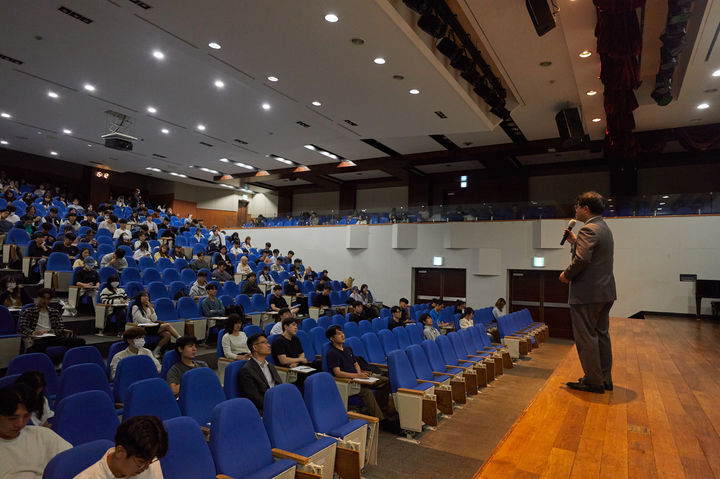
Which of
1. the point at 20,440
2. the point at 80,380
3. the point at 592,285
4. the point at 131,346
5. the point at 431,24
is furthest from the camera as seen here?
the point at 431,24

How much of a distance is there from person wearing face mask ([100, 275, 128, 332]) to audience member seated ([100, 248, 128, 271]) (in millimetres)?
1313

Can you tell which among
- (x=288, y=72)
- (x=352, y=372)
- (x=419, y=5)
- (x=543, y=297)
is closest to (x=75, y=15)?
(x=288, y=72)

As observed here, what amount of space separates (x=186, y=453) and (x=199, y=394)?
3.13 feet

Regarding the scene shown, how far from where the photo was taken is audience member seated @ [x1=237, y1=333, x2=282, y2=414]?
11.1 ft

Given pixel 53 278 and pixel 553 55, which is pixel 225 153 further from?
pixel 553 55

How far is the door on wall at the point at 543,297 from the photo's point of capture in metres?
11.3

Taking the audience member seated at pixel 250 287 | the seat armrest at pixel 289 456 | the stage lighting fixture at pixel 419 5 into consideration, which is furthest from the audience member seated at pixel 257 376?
the audience member seated at pixel 250 287

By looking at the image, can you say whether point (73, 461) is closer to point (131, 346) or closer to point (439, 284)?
point (131, 346)

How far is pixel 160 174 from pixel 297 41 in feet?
43.9

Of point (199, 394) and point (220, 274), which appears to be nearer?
point (199, 394)

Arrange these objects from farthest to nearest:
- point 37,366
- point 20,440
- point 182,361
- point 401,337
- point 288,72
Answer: point 288,72
point 401,337
point 182,361
point 37,366
point 20,440

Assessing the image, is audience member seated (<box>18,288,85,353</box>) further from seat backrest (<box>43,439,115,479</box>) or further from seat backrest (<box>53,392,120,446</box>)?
seat backrest (<box>43,439,115,479</box>)

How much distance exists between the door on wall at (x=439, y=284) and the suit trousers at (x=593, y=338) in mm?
9712

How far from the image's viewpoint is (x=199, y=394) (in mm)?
3084
